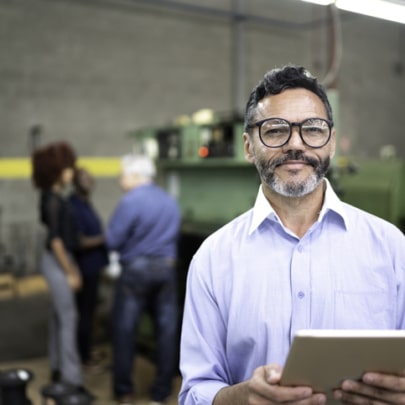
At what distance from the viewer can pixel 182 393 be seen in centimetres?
130

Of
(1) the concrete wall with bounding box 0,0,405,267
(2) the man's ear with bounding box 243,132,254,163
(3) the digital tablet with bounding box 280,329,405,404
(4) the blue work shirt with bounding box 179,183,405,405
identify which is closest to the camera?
(3) the digital tablet with bounding box 280,329,405,404

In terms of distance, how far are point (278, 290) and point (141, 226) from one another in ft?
7.21

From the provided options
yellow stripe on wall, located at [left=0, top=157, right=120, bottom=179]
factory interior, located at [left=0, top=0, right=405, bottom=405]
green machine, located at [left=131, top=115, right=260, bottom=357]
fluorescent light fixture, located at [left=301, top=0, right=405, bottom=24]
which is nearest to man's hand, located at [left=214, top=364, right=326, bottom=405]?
fluorescent light fixture, located at [left=301, top=0, right=405, bottom=24]

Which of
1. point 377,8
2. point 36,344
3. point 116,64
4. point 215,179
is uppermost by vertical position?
point 116,64

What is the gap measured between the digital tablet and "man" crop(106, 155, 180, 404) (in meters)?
2.37

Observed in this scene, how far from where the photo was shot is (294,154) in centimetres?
123

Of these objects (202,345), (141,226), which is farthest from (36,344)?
(202,345)

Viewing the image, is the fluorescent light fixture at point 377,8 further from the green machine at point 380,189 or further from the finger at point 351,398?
the green machine at point 380,189

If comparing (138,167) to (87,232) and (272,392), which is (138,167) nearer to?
(87,232)

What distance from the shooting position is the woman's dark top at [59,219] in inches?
131

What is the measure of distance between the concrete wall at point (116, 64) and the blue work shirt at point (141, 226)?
3.33m

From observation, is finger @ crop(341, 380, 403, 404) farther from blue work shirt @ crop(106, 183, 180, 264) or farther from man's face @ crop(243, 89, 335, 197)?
blue work shirt @ crop(106, 183, 180, 264)

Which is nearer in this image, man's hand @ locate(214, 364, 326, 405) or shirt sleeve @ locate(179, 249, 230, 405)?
man's hand @ locate(214, 364, 326, 405)

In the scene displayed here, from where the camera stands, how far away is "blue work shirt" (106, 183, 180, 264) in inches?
132
